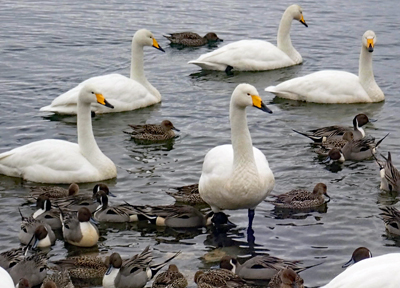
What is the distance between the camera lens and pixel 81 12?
80.6 ft

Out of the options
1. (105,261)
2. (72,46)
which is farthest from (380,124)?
(72,46)

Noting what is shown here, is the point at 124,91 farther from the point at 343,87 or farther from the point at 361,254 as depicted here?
the point at 361,254

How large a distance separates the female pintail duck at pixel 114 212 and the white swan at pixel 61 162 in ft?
4.58

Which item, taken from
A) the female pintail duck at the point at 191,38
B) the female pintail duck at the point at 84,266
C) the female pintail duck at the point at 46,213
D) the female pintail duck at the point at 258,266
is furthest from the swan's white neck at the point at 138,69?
the female pintail duck at the point at 258,266

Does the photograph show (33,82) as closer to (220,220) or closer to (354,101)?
(354,101)

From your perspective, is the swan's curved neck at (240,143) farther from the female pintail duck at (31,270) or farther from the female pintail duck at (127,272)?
the female pintail duck at (31,270)

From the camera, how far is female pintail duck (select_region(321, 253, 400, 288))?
5496 millimetres

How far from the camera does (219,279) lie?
8531 millimetres

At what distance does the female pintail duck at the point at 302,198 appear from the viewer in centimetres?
1091

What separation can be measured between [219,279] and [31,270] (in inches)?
75.1

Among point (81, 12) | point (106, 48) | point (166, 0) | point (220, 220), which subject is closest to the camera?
point (220, 220)

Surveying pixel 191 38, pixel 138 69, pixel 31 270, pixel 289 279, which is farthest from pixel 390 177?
pixel 191 38

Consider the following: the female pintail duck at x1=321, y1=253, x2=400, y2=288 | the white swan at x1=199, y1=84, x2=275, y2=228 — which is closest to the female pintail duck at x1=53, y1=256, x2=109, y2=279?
the white swan at x1=199, y1=84, x2=275, y2=228

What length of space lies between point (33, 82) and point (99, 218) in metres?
7.33
